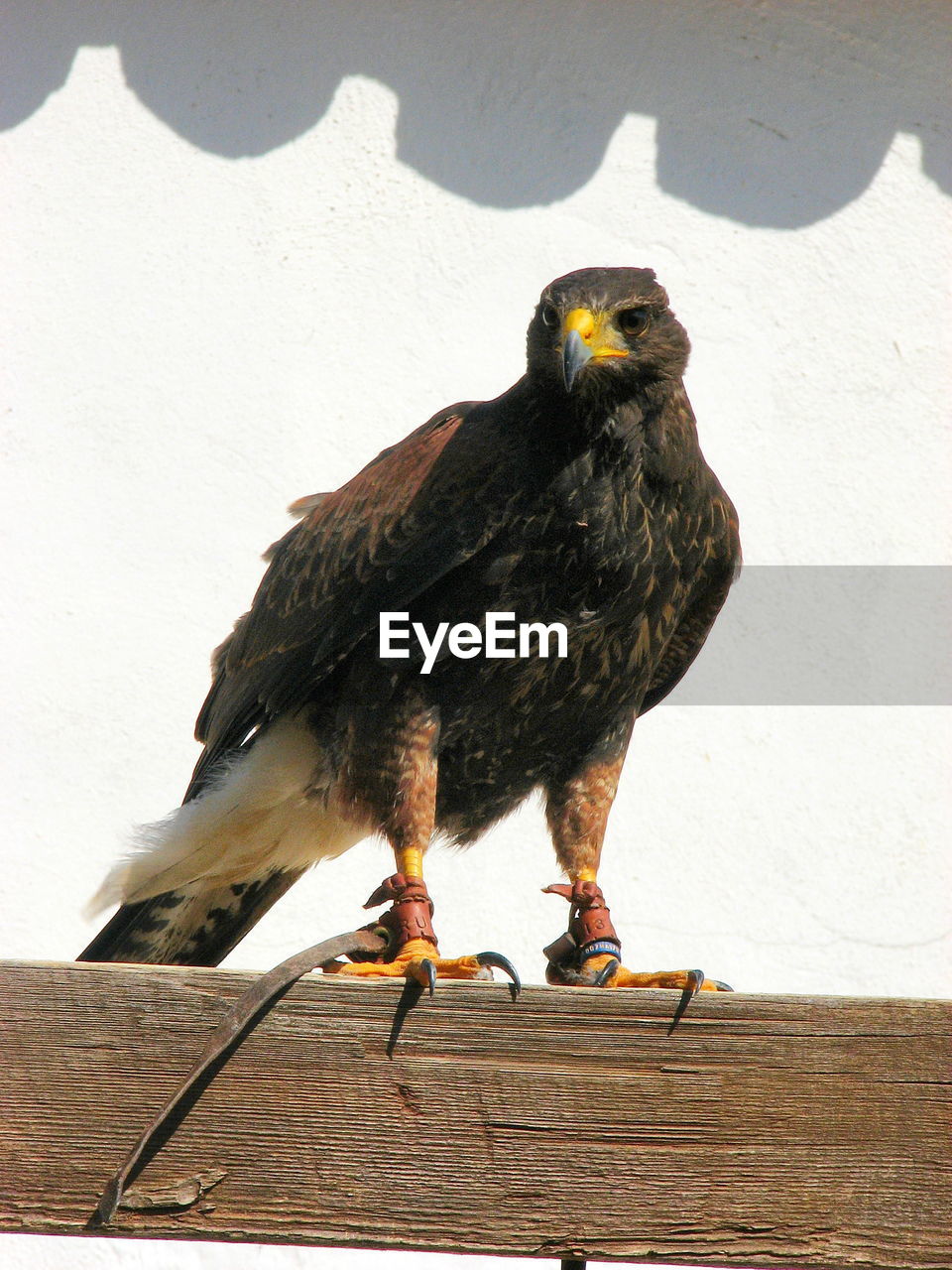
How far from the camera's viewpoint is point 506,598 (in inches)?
99.7

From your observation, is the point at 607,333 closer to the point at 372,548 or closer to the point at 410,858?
the point at 372,548

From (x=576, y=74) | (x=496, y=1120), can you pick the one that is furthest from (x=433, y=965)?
(x=576, y=74)

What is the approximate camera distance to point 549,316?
257cm

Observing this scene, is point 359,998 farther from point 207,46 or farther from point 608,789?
point 207,46

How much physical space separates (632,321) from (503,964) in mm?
1110

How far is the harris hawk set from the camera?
2514 millimetres

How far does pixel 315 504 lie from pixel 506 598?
32.0 inches

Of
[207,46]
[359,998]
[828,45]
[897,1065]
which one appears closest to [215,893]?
[359,998]

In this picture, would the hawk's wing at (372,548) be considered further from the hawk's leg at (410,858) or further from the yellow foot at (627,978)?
the yellow foot at (627,978)

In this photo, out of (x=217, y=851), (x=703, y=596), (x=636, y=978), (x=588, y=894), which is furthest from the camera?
(x=217, y=851)

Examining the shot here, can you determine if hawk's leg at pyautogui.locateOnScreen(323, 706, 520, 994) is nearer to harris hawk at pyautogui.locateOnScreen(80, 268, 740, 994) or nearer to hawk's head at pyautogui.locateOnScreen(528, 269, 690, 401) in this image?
harris hawk at pyautogui.locateOnScreen(80, 268, 740, 994)

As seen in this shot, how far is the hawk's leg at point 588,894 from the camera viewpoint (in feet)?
7.72

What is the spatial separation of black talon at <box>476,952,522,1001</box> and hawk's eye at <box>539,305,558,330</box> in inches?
42.1

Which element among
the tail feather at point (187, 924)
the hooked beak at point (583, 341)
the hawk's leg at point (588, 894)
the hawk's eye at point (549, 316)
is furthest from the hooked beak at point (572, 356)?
the tail feather at point (187, 924)
